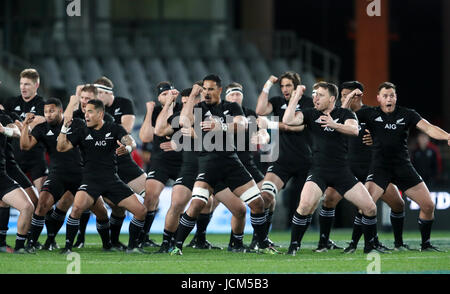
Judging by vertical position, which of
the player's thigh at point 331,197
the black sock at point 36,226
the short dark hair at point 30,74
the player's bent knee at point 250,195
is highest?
the short dark hair at point 30,74

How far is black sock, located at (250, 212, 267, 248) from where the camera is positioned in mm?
12109

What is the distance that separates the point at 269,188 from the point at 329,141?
155 centimetres

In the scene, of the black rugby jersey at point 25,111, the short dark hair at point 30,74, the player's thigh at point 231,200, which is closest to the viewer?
the player's thigh at point 231,200

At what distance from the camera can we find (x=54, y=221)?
12781 mm

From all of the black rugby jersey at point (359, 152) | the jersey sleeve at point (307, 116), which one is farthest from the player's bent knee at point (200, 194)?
the black rugby jersey at point (359, 152)

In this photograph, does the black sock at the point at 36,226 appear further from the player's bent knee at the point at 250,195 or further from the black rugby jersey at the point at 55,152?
the player's bent knee at the point at 250,195

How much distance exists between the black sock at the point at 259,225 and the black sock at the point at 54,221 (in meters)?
2.46

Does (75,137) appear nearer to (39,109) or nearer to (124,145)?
(124,145)

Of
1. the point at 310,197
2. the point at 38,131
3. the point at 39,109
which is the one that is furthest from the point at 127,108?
the point at 310,197

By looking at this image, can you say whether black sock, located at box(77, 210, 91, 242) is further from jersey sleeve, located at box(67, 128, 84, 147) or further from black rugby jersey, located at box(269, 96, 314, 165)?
black rugby jersey, located at box(269, 96, 314, 165)

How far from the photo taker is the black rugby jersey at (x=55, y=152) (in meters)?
12.4

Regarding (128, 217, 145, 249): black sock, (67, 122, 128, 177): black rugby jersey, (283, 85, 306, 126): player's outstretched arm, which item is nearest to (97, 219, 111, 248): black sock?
(128, 217, 145, 249): black sock

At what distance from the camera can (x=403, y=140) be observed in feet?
40.7
